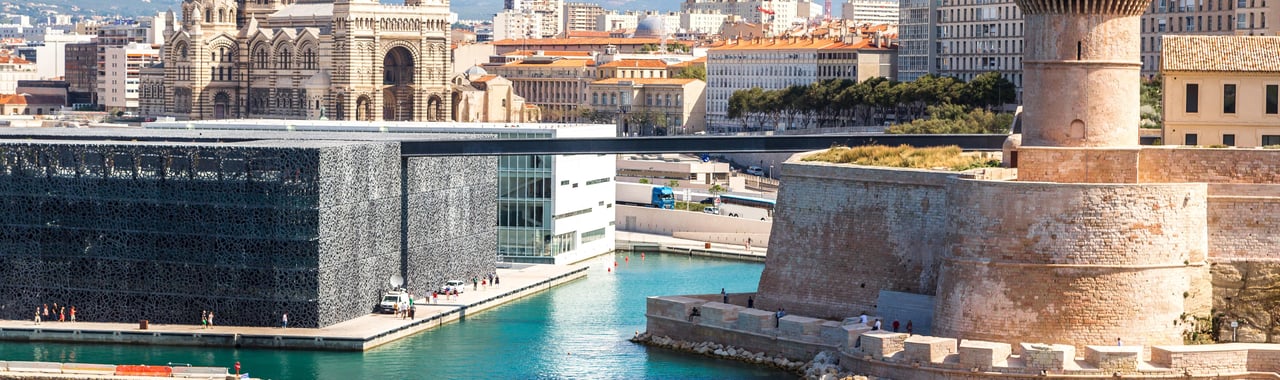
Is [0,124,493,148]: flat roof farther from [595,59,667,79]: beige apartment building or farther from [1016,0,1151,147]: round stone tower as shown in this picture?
[595,59,667,79]: beige apartment building

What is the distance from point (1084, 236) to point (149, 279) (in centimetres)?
2303

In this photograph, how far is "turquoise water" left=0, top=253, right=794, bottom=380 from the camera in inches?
1909

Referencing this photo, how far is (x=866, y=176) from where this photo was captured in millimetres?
49250

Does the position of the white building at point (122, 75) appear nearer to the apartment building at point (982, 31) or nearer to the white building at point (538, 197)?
the apartment building at point (982, 31)

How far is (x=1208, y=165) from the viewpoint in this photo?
45031 mm

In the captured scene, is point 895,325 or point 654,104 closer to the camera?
point 895,325

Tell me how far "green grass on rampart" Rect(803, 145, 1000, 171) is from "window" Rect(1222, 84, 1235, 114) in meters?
4.80

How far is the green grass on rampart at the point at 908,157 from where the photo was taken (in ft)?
164

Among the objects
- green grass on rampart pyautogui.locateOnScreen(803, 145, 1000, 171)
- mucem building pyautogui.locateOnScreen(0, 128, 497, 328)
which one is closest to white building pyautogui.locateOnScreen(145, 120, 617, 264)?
mucem building pyautogui.locateOnScreen(0, 128, 497, 328)

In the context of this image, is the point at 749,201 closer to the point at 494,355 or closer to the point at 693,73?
the point at 494,355

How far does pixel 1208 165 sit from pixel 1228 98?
425cm

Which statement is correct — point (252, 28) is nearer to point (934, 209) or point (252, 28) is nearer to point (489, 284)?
point (489, 284)

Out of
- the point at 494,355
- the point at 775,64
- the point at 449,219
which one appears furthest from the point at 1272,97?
the point at 775,64

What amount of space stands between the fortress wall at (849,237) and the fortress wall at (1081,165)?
2768mm
